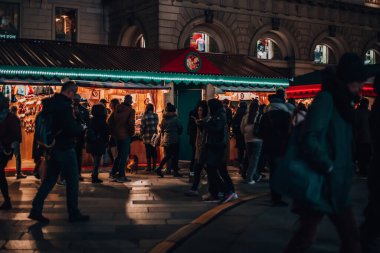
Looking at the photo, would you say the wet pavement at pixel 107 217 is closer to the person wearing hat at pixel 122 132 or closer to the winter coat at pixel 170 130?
the person wearing hat at pixel 122 132

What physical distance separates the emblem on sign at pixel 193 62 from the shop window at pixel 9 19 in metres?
10.3

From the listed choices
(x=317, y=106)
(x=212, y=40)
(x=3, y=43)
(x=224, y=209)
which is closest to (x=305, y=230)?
(x=317, y=106)

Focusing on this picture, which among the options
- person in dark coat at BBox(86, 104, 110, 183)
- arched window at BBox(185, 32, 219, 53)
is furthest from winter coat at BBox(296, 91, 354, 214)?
arched window at BBox(185, 32, 219, 53)

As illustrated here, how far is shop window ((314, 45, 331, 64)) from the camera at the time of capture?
29.1 m

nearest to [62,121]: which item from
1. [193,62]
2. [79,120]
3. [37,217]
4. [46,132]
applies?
[46,132]

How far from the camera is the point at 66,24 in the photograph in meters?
26.8

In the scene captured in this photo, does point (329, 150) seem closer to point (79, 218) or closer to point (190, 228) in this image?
point (190, 228)

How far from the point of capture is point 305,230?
4.91 metres

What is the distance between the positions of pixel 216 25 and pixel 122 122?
12477 mm

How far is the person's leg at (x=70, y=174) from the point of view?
8.38 metres

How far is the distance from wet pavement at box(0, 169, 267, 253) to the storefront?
11.2 feet

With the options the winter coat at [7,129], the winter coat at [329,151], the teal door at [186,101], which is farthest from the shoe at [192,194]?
the teal door at [186,101]

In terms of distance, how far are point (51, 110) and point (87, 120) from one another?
5896mm

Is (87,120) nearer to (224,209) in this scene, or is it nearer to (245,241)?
(224,209)
